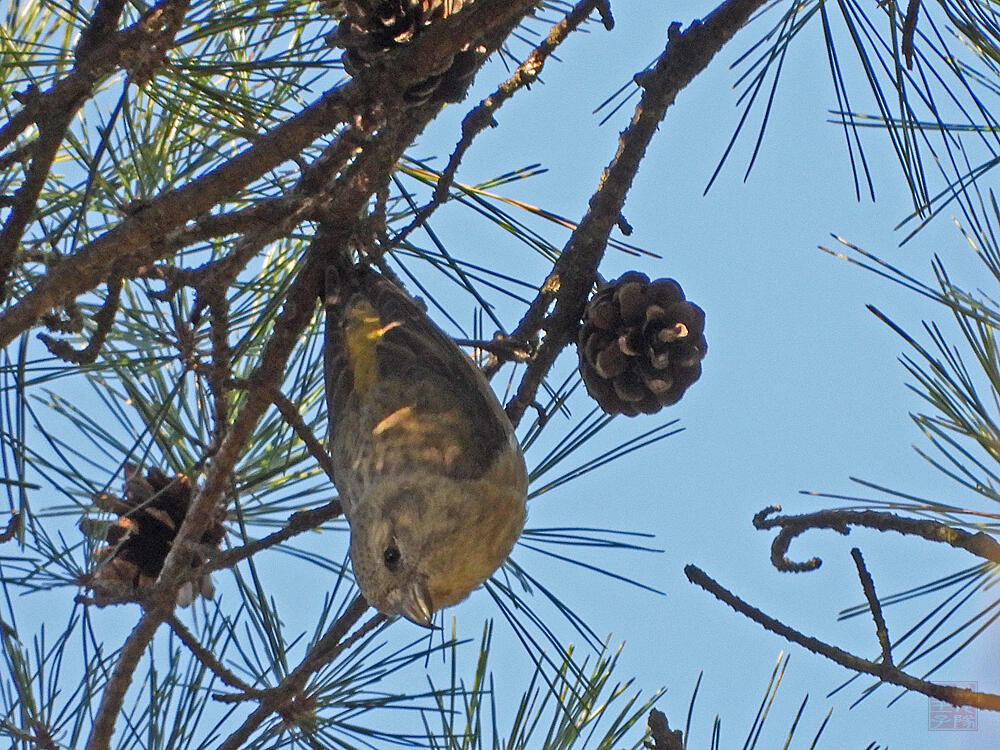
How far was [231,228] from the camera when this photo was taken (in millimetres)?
1737

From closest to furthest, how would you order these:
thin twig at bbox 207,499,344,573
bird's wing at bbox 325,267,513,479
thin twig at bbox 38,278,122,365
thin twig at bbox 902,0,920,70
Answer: thin twig at bbox 902,0,920,70 < thin twig at bbox 38,278,122,365 < thin twig at bbox 207,499,344,573 < bird's wing at bbox 325,267,513,479

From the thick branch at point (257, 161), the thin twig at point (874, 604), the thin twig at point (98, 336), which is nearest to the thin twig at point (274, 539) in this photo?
the thin twig at point (98, 336)

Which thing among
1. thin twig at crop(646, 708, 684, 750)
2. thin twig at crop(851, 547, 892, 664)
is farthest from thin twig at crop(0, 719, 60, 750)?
thin twig at crop(851, 547, 892, 664)

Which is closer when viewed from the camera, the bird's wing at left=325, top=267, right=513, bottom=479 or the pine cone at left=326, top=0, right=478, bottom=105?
the pine cone at left=326, top=0, right=478, bottom=105

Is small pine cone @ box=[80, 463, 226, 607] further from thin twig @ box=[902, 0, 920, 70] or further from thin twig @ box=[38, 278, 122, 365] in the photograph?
thin twig @ box=[902, 0, 920, 70]

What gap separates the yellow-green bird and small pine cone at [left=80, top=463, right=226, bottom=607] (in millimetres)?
364

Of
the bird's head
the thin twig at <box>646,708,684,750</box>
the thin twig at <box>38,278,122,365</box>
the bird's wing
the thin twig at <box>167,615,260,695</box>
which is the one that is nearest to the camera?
the thin twig at <box>646,708,684,750</box>

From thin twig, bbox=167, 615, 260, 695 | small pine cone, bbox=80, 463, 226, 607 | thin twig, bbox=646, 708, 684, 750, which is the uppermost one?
small pine cone, bbox=80, 463, 226, 607

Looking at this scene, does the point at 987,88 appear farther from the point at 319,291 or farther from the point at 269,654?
the point at 269,654

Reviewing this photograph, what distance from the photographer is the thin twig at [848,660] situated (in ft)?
4.48

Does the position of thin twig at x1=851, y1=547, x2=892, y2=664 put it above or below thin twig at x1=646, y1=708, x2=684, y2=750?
above

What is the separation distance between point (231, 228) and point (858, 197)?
3.40ft

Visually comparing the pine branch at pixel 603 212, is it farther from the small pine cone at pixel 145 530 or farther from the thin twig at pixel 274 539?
the small pine cone at pixel 145 530

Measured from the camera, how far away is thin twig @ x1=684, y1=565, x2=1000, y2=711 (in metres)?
1.36
